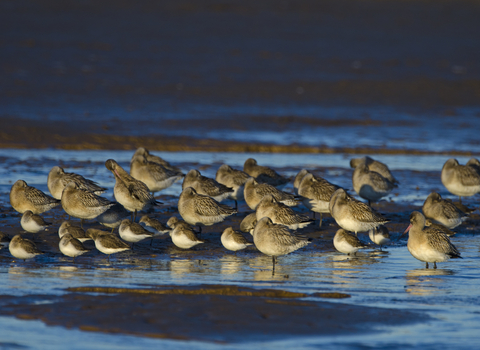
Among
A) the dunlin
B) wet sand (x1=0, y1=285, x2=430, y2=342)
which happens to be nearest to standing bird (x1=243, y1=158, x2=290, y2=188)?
the dunlin

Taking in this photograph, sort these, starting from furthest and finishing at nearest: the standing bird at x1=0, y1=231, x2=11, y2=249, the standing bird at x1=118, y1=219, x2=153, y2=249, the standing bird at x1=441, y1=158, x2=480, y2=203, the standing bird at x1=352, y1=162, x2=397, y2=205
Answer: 1. the standing bird at x1=441, y1=158, x2=480, y2=203
2. the standing bird at x1=352, y1=162, x2=397, y2=205
3. the standing bird at x1=118, y1=219, x2=153, y2=249
4. the standing bird at x1=0, y1=231, x2=11, y2=249

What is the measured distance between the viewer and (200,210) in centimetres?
1284

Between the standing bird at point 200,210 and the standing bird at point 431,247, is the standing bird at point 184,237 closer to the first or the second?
the standing bird at point 200,210

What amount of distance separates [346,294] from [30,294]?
12.6 ft

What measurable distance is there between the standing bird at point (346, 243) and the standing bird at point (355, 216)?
936mm

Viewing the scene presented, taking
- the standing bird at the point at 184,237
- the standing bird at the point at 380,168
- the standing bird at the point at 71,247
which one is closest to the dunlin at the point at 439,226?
the standing bird at the point at 380,168

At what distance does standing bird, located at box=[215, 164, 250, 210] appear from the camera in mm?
15430

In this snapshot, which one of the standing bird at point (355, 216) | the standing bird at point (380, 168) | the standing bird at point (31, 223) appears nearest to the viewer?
the standing bird at point (31, 223)

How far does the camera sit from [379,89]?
A: 31.1 m

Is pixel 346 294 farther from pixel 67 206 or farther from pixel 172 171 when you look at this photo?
pixel 172 171

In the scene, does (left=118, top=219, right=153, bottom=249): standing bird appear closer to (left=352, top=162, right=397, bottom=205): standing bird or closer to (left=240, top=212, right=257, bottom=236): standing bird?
(left=240, top=212, right=257, bottom=236): standing bird

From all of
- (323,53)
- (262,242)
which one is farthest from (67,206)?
(323,53)

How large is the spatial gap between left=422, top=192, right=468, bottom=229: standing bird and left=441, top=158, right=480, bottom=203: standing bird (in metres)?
1.92

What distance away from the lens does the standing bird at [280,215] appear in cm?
1234
